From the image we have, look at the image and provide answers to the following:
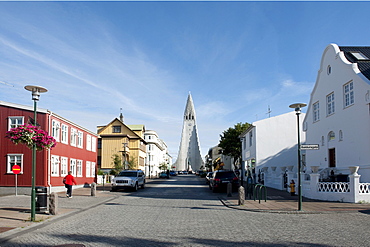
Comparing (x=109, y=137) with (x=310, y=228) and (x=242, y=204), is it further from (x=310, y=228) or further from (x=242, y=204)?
(x=310, y=228)

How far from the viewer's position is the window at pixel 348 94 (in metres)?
23.7

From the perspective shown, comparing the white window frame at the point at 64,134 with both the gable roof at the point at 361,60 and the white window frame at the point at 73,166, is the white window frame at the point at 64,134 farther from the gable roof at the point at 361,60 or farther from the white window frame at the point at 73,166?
the gable roof at the point at 361,60

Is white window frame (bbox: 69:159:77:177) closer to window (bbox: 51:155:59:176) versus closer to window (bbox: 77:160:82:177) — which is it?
window (bbox: 77:160:82:177)

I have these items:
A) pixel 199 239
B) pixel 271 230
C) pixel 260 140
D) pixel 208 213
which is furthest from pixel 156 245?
pixel 260 140

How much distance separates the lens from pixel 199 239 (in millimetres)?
9188

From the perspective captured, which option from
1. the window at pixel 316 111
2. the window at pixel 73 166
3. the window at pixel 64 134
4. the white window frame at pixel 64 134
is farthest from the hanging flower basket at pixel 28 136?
the window at pixel 316 111

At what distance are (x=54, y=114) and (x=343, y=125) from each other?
20.3m

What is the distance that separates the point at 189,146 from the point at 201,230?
159918 mm

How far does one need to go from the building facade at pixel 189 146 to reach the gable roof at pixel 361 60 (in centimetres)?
13984

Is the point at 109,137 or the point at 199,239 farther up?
the point at 109,137

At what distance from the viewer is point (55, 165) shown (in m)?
28.0

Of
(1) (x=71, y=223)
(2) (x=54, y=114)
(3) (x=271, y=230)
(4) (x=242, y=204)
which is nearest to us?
(3) (x=271, y=230)

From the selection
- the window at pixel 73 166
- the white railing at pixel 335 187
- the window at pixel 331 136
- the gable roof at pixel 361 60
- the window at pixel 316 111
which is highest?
the gable roof at pixel 361 60

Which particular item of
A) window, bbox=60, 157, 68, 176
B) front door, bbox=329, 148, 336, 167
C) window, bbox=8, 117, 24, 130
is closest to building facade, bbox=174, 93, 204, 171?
window, bbox=60, 157, 68, 176
